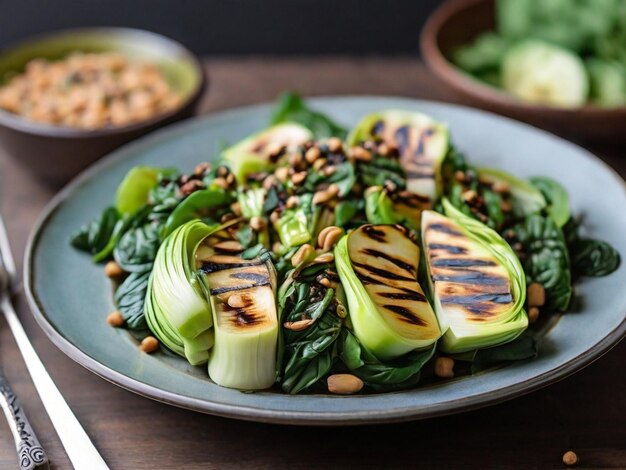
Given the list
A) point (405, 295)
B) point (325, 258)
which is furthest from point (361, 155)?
point (405, 295)

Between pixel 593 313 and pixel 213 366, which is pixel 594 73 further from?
pixel 213 366

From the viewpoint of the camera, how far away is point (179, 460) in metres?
2.07

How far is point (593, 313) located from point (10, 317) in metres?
1.72

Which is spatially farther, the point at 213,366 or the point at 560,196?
the point at 560,196

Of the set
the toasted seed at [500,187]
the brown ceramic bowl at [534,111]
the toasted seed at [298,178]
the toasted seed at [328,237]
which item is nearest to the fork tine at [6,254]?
the toasted seed at [298,178]

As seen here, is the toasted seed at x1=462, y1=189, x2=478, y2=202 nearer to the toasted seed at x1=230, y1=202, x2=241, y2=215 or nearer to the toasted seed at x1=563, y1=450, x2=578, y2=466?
the toasted seed at x1=230, y1=202, x2=241, y2=215

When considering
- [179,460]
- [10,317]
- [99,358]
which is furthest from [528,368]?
[10,317]

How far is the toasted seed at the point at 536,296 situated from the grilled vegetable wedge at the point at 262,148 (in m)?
0.89

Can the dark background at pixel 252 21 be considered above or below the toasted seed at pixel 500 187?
below

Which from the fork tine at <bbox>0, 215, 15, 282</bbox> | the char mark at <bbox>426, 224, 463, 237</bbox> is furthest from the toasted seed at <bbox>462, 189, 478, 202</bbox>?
the fork tine at <bbox>0, 215, 15, 282</bbox>

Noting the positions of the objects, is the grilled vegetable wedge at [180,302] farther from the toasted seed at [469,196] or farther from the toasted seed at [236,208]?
the toasted seed at [469,196]

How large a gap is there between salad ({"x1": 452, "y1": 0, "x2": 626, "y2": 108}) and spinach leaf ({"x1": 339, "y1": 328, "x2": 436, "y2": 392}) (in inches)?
73.7

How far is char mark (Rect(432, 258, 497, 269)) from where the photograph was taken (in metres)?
2.18

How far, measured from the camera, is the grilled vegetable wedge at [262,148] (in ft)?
8.51
